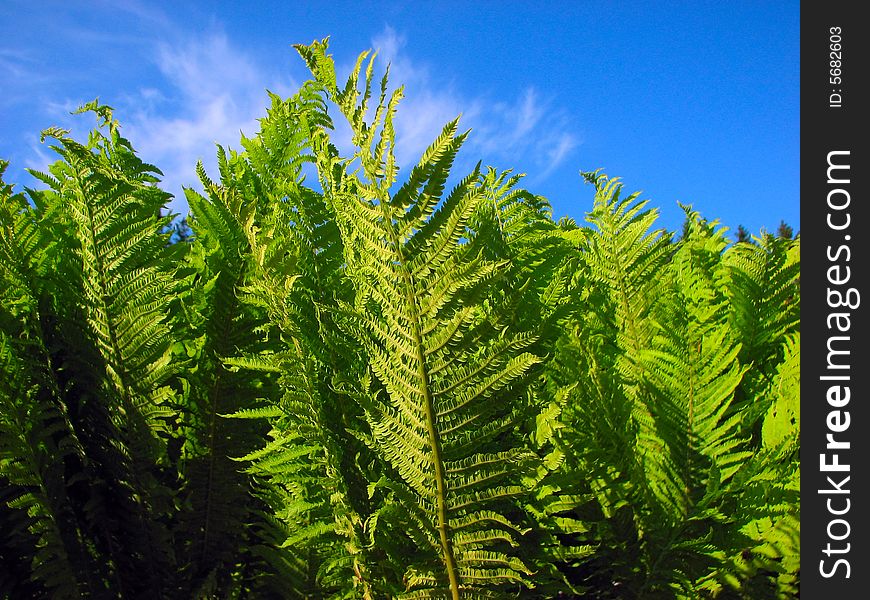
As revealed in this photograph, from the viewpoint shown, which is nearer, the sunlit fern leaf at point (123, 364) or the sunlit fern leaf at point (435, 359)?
the sunlit fern leaf at point (435, 359)

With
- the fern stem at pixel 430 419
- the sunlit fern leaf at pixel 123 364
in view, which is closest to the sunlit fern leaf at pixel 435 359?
the fern stem at pixel 430 419

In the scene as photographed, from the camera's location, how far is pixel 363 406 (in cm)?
50

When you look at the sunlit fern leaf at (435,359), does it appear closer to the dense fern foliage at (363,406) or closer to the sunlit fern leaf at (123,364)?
the dense fern foliage at (363,406)

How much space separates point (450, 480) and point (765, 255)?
650 millimetres

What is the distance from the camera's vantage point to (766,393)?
0.75 m

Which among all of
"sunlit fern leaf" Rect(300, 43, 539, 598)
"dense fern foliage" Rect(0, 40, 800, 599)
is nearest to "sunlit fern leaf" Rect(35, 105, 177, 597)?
"dense fern foliage" Rect(0, 40, 800, 599)

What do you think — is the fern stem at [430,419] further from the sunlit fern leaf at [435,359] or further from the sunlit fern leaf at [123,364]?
the sunlit fern leaf at [123,364]

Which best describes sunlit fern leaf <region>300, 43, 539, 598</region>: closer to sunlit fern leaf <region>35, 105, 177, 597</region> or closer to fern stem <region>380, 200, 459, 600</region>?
fern stem <region>380, 200, 459, 600</region>

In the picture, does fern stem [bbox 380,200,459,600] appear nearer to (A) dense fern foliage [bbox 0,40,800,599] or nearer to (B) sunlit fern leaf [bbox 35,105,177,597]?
(A) dense fern foliage [bbox 0,40,800,599]

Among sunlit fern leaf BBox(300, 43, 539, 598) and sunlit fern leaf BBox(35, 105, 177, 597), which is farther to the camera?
sunlit fern leaf BBox(35, 105, 177, 597)

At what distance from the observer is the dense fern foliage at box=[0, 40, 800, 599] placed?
0.49m

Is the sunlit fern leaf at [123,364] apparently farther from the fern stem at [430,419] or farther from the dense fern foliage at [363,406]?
the fern stem at [430,419]

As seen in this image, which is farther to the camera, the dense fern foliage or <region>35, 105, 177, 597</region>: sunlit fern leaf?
<region>35, 105, 177, 597</region>: sunlit fern leaf

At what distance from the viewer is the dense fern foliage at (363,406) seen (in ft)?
1.62
